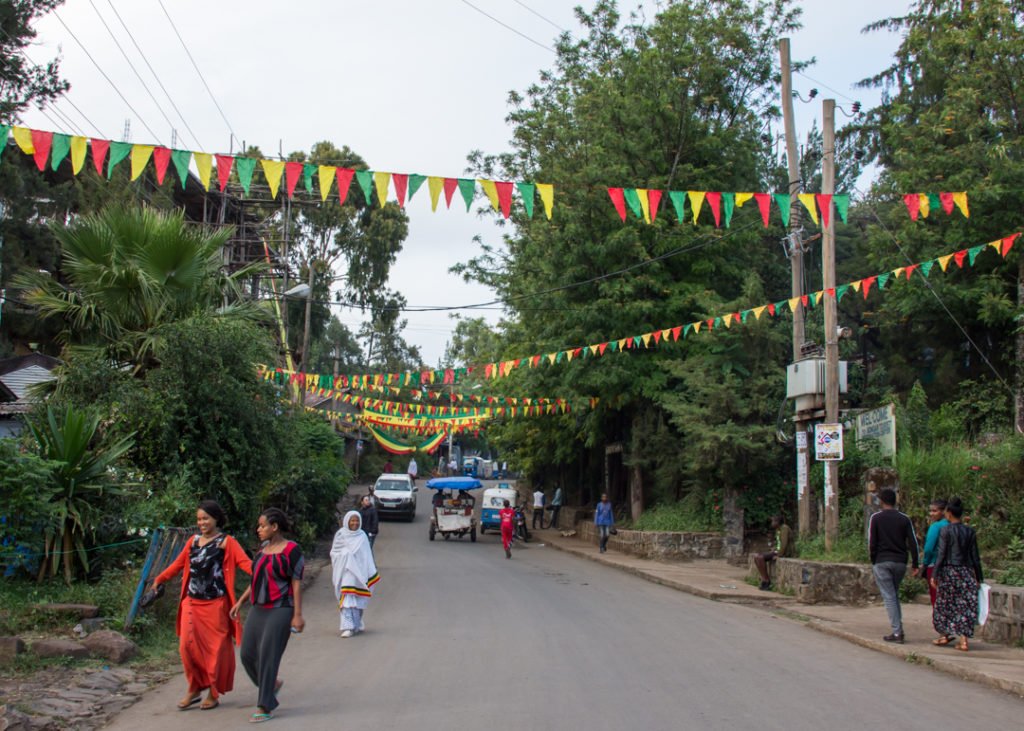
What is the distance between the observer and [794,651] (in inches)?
362

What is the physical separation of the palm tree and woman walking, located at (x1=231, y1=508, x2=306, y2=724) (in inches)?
268

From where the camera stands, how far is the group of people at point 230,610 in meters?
6.36

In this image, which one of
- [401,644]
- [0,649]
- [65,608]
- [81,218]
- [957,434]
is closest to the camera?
[0,649]

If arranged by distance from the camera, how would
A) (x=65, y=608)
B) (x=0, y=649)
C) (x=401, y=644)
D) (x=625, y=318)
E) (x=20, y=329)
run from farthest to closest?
(x=20, y=329) < (x=625, y=318) < (x=401, y=644) < (x=65, y=608) < (x=0, y=649)

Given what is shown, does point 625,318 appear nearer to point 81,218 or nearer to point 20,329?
point 81,218

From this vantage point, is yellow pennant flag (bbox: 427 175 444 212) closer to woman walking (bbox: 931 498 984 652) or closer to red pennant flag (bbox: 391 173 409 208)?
red pennant flag (bbox: 391 173 409 208)

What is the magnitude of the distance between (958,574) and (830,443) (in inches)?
198

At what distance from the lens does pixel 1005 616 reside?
9.38m

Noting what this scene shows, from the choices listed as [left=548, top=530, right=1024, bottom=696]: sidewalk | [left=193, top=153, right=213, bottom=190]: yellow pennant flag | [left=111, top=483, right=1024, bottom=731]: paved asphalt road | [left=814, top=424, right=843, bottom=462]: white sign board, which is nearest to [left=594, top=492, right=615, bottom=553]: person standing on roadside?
[left=548, top=530, right=1024, bottom=696]: sidewalk

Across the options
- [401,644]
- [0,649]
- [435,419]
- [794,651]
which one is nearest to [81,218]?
[0,649]

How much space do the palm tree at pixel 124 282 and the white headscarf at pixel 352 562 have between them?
404 centimetres

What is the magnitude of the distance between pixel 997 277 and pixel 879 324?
771 cm

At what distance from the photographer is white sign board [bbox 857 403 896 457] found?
50.3 feet

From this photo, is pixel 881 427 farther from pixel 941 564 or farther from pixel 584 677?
pixel 584 677
